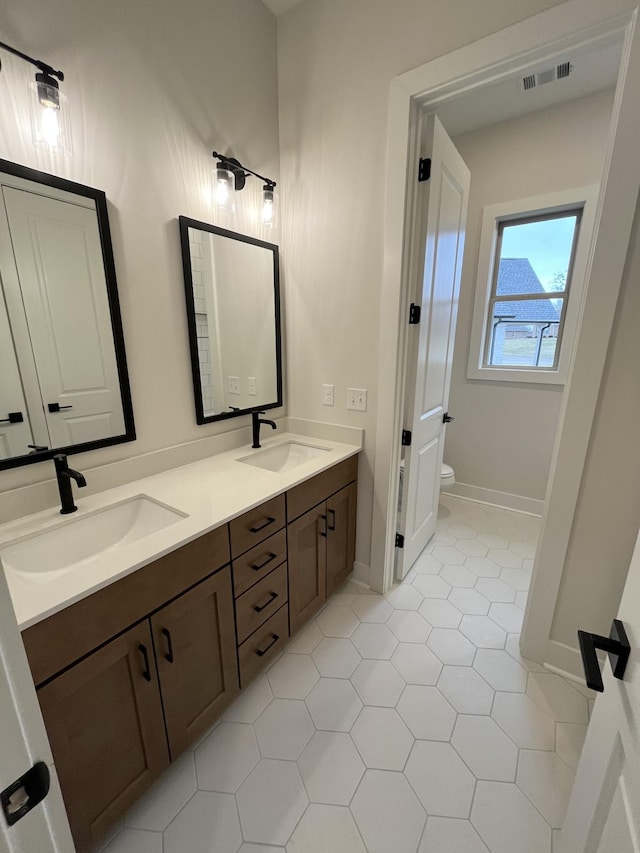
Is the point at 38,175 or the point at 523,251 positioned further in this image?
the point at 523,251

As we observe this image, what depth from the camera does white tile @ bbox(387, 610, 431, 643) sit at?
5.85 ft

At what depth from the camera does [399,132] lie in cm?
152

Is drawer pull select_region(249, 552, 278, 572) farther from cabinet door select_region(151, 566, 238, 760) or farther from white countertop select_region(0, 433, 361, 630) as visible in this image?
white countertop select_region(0, 433, 361, 630)

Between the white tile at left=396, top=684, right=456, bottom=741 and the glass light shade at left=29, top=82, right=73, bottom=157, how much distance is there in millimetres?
2319

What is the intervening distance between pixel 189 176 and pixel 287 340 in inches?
34.7

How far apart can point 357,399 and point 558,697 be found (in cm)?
155

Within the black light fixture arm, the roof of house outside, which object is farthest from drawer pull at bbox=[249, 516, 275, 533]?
the roof of house outside

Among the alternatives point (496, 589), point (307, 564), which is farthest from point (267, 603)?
point (496, 589)

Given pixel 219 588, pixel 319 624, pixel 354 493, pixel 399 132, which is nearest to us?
pixel 219 588

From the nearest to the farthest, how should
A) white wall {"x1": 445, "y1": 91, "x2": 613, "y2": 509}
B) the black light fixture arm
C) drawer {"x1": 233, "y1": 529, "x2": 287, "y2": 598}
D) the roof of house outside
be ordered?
the black light fixture arm → drawer {"x1": 233, "y1": 529, "x2": 287, "y2": 598} → white wall {"x1": 445, "y1": 91, "x2": 613, "y2": 509} → the roof of house outside

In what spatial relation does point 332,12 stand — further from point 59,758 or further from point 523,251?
point 59,758

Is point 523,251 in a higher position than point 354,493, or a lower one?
higher

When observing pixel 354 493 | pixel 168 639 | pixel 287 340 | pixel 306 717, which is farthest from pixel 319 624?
pixel 287 340

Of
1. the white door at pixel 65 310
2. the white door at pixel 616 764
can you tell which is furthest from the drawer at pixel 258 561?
the white door at pixel 616 764
